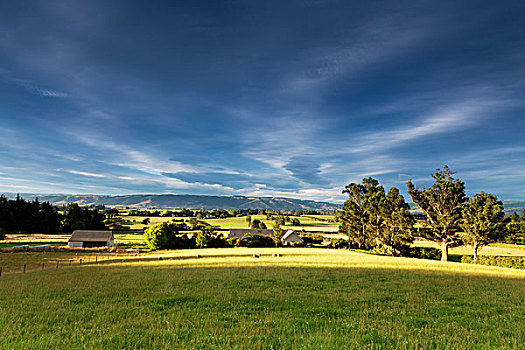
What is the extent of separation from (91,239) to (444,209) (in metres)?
98.5

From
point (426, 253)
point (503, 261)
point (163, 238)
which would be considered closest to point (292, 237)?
point (163, 238)

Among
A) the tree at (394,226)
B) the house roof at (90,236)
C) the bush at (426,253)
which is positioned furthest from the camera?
the house roof at (90,236)

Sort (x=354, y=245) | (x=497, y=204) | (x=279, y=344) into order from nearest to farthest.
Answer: (x=279, y=344) → (x=497, y=204) → (x=354, y=245)

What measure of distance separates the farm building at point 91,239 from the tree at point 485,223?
96.4 metres

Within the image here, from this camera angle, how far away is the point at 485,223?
53.1 meters

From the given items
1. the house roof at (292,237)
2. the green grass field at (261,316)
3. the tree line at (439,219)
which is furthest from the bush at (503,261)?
the house roof at (292,237)

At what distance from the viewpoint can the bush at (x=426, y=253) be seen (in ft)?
194

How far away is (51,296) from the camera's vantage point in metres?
16.3

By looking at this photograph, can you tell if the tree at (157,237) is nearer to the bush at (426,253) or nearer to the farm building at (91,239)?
the farm building at (91,239)

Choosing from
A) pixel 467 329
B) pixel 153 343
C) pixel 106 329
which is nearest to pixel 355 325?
pixel 467 329

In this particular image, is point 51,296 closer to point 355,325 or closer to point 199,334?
point 199,334

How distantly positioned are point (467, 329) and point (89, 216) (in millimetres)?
149467

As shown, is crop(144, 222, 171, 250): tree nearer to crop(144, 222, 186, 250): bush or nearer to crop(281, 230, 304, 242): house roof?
crop(144, 222, 186, 250): bush

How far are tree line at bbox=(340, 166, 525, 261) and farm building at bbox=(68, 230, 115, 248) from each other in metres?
80.3
